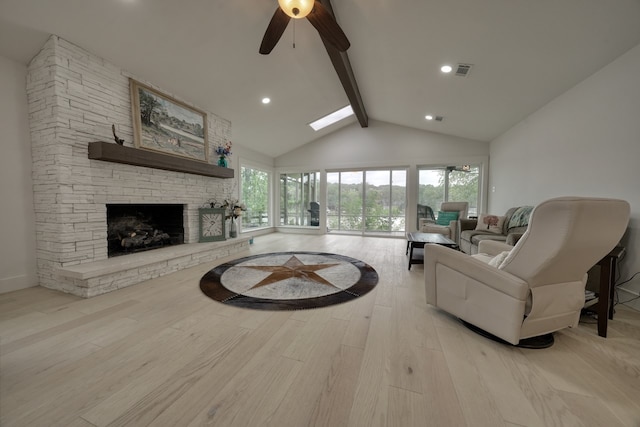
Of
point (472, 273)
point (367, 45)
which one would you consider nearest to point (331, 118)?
point (367, 45)

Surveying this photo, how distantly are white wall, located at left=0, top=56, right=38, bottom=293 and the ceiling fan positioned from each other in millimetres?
2726

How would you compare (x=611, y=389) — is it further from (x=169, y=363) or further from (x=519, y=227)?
(x=519, y=227)

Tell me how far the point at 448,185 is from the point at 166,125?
20.3ft

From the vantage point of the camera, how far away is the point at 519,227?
3412 millimetres

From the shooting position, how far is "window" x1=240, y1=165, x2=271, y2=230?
19.5 feet

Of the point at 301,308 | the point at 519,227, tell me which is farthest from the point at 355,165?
the point at 301,308

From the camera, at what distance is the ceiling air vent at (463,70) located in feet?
9.92

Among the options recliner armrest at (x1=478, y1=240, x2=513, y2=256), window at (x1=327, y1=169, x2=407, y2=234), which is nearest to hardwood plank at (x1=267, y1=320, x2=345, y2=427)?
recliner armrest at (x1=478, y1=240, x2=513, y2=256)

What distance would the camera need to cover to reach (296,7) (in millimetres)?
1771

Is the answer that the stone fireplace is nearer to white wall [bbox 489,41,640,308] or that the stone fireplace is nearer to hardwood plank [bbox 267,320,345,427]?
hardwood plank [bbox 267,320,345,427]

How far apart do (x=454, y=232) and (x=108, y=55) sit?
238 inches

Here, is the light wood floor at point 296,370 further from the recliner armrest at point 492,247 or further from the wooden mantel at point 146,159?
the wooden mantel at point 146,159

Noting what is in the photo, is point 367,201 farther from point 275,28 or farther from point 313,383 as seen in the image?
point 313,383

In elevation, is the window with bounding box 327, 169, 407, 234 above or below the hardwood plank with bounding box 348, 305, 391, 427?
above
